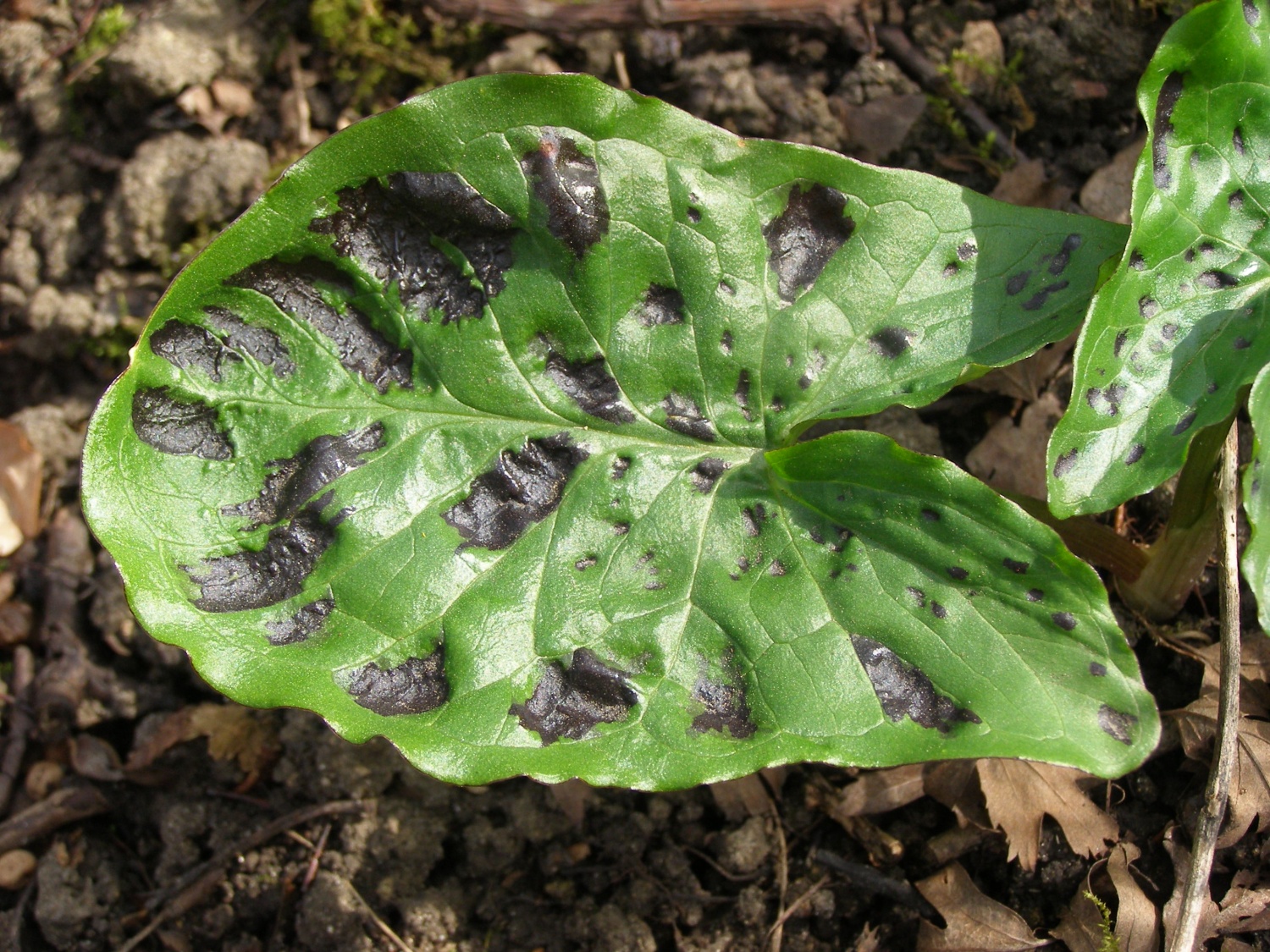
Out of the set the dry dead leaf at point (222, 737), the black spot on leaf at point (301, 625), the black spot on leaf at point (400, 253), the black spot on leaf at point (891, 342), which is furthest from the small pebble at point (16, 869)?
the black spot on leaf at point (891, 342)

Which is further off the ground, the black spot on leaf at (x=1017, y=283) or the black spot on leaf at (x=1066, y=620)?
the black spot on leaf at (x=1017, y=283)

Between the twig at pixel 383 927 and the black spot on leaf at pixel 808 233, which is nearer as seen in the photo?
the black spot on leaf at pixel 808 233

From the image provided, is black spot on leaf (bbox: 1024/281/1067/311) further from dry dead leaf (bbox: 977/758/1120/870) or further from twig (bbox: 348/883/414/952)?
twig (bbox: 348/883/414/952)

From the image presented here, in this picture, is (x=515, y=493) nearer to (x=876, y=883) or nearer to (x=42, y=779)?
(x=876, y=883)

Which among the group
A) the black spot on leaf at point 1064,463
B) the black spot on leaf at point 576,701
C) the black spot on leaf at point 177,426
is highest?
the black spot on leaf at point 177,426

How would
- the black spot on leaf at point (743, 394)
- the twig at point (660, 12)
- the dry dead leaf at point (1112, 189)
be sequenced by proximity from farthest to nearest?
the twig at point (660, 12) → the dry dead leaf at point (1112, 189) → the black spot on leaf at point (743, 394)

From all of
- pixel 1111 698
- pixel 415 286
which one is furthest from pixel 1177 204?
pixel 415 286

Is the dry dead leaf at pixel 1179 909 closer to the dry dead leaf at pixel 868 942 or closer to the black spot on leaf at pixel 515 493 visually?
the dry dead leaf at pixel 868 942
